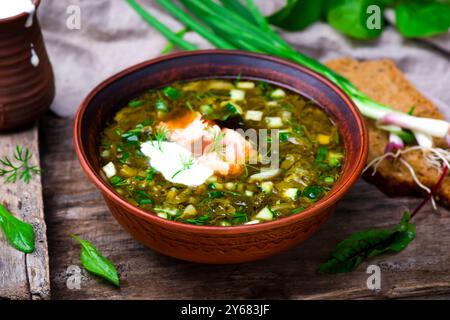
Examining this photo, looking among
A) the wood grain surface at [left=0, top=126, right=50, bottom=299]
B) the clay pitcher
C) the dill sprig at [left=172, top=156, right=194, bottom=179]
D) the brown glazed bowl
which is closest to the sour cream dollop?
the dill sprig at [left=172, top=156, right=194, bottom=179]

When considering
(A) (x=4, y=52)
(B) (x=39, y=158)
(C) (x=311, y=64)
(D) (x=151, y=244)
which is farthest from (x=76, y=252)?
(C) (x=311, y=64)

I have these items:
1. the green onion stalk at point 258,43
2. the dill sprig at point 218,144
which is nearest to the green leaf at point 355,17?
the green onion stalk at point 258,43

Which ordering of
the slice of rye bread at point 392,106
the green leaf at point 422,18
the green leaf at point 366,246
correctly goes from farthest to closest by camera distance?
the green leaf at point 422,18, the slice of rye bread at point 392,106, the green leaf at point 366,246

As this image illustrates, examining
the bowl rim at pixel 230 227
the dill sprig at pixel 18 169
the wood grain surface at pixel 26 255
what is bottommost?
the wood grain surface at pixel 26 255

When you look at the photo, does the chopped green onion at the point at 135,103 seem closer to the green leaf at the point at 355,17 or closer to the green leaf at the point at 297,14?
the green leaf at the point at 297,14

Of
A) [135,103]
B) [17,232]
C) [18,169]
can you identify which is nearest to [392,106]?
[135,103]

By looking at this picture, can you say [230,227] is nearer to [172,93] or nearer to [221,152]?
[221,152]
